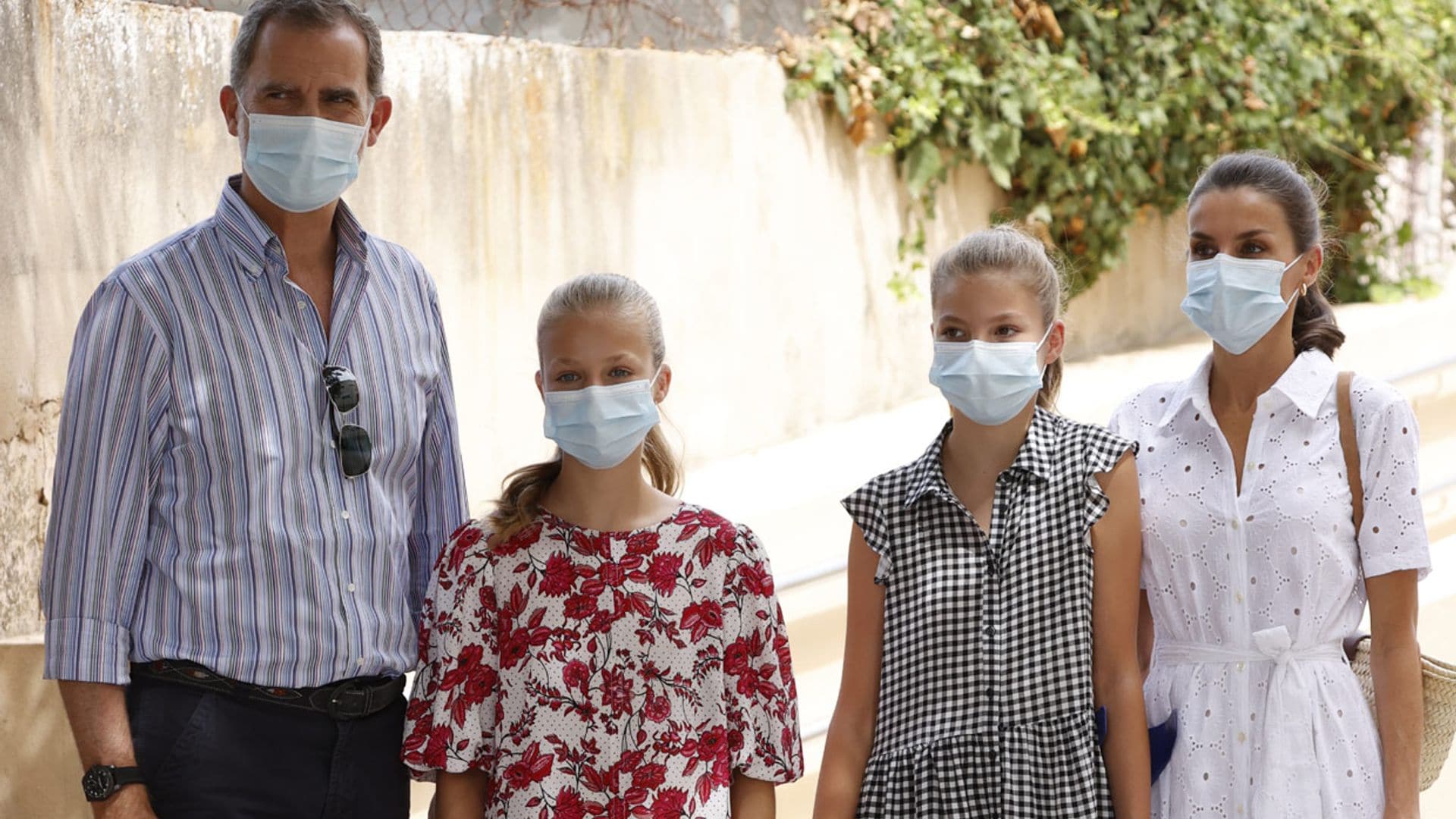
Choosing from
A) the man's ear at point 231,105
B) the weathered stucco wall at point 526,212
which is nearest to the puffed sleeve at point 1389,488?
the man's ear at point 231,105

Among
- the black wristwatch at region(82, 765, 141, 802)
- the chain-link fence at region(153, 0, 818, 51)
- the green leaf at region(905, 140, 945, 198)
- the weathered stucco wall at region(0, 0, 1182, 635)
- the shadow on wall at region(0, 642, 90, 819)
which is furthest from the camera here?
the green leaf at region(905, 140, 945, 198)

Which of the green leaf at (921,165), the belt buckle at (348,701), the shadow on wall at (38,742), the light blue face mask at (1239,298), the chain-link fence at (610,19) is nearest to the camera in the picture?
the belt buckle at (348,701)

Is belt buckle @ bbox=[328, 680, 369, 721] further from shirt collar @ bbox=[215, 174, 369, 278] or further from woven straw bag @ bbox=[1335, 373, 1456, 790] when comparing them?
woven straw bag @ bbox=[1335, 373, 1456, 790]

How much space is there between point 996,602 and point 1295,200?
83cm

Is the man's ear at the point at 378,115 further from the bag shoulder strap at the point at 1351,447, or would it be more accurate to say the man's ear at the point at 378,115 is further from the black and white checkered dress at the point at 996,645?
the bag shoulder strap at the point at 1351,447

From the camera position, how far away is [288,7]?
7.98 ft

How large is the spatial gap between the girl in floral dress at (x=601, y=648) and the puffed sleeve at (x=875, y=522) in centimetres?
18

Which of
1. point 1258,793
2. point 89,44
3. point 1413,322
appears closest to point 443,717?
point 1258,793

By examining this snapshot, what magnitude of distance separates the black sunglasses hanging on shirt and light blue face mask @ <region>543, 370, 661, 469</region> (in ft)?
0.94

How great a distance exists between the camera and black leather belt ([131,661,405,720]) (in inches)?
90.4

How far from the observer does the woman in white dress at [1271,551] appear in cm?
246

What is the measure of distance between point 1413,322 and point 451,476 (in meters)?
→ 4.94

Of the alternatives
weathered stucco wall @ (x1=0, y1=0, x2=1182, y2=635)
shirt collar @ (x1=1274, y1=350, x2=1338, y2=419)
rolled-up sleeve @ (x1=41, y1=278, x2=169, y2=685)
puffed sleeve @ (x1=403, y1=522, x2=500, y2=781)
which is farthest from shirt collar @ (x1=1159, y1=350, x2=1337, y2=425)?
weathered stucco wall @ (x1=0, y1=0, x2=1182, y2=635)

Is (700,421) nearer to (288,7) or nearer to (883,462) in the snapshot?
(883,462)
